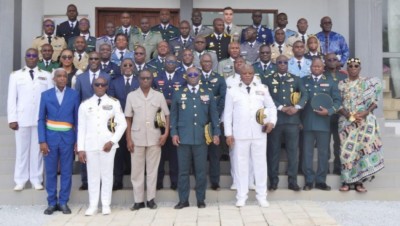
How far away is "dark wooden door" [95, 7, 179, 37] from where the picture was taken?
10500mm

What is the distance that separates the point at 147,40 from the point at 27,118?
2404 mm

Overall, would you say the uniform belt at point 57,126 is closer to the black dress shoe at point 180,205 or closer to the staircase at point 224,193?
the staircase at point 224,193

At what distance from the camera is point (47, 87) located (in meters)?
7.16

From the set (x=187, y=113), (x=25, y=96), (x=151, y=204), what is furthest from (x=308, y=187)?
(x=25, y=96)

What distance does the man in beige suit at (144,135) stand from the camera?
6.50m

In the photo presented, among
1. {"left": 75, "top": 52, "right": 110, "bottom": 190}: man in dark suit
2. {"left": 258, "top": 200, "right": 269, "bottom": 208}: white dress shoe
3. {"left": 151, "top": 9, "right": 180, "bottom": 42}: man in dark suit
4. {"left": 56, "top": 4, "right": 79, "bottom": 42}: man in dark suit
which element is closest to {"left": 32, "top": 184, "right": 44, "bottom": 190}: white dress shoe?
{"left": 75, "top": 52, "right": 110, "bottom": 190}: man in dark suit

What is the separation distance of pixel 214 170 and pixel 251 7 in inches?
188

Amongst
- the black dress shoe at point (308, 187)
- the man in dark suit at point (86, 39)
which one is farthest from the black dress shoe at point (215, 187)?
the man in dark suit at point (86, 39)

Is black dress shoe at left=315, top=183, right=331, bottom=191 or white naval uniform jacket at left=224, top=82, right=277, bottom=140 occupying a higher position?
white naval uniform jacket at left=224, top=82, right=277, bottom=140

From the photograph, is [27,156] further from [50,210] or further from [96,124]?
[96,124]

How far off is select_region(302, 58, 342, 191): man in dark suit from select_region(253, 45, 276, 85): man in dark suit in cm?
59

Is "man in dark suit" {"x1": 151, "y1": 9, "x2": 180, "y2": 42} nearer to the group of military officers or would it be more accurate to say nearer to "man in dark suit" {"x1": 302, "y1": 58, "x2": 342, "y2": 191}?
the group of military officers

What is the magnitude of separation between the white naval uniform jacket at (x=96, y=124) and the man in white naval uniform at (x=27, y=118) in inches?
41.4

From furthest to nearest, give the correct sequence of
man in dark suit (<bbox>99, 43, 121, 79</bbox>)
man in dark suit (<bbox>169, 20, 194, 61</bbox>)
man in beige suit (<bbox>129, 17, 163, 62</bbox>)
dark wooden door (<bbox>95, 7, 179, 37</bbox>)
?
dark wooden door (<bbox>95, 7, 179, 37</bbox>)
man in beige suit (<bbox>129, 17, 163, 62</bbox>)
man in dark suit (<bbox>169, 20, 194, 61</bbox>)
man in dark suit (<bbox>99, 43, 121, 79</bbox>)
